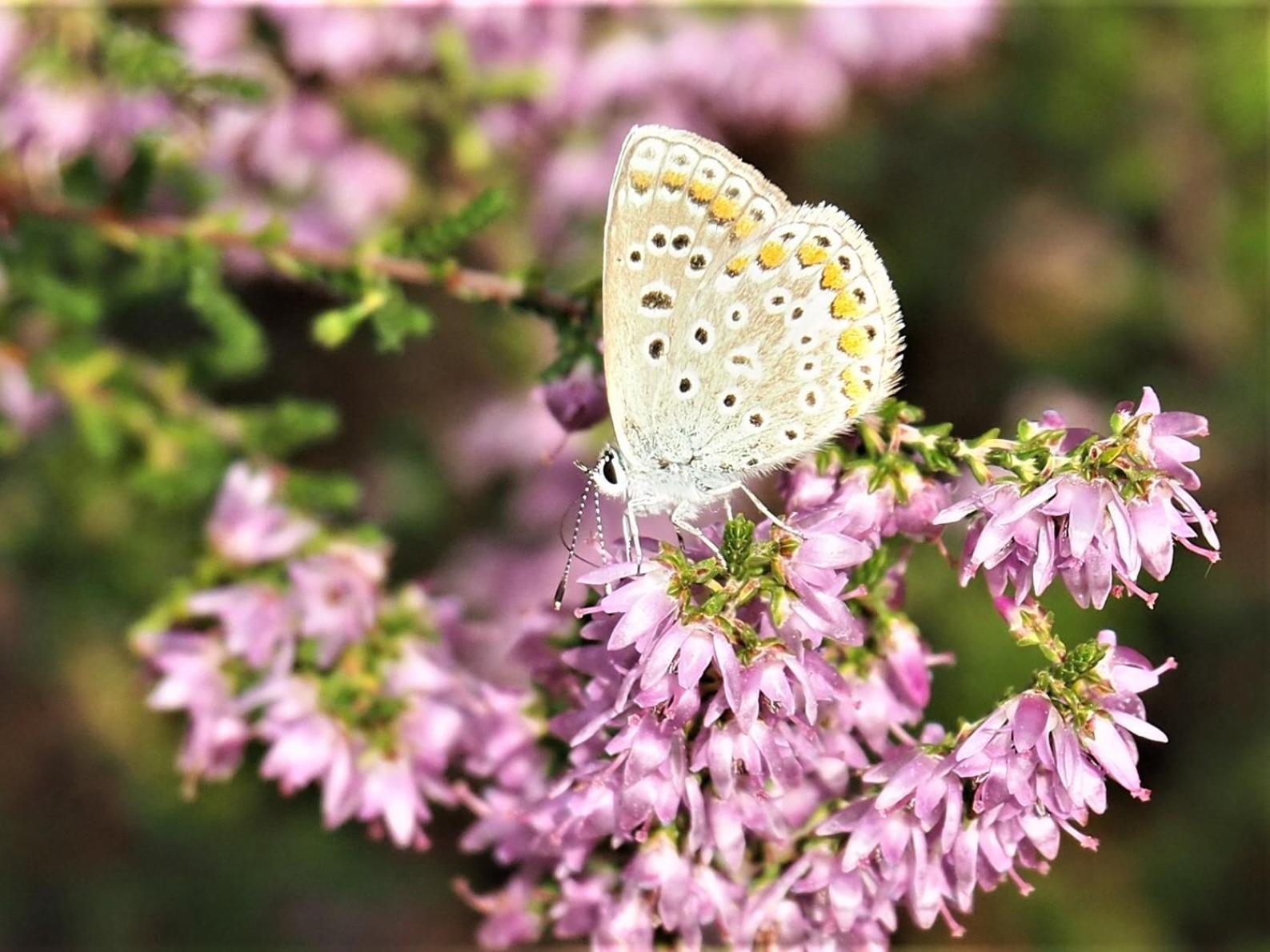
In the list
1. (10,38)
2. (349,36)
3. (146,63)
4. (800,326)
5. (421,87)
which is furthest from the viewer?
(421,87)

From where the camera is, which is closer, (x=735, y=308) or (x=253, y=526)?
(x=735, y=308)

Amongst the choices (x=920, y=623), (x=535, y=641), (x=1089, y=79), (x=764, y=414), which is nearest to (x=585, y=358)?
(x=764, y=414)

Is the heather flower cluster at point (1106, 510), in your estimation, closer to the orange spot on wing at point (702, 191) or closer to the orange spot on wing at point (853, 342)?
the orange spot on wing at point (853, 342)

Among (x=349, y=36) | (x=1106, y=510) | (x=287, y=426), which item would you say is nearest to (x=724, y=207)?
(x=1106, y=510)

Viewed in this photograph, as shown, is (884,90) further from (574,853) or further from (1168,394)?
(574,853)

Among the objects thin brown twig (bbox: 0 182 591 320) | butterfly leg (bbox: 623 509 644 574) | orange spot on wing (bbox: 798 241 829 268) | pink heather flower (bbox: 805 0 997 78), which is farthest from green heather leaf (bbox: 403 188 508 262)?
pink heather flower (bbox: 805 0 997 78)

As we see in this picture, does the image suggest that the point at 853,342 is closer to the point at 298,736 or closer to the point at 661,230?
the point at 661,230
